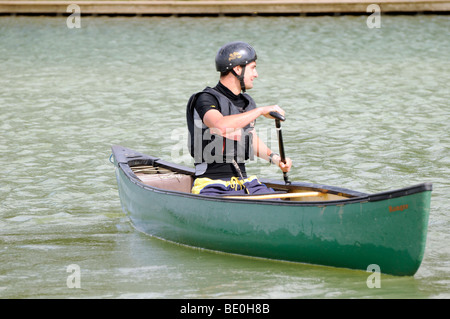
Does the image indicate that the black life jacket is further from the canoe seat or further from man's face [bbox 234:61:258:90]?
the canoe seat

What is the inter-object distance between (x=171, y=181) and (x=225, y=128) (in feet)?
3.70

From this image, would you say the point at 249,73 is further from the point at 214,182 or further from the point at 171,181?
the point at 171,181

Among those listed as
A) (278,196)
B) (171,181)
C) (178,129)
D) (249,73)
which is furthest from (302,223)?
(178,129)

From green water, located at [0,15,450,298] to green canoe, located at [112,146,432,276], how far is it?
119 millimetres

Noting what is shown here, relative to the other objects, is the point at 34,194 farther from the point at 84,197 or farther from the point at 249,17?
the point at 249,17

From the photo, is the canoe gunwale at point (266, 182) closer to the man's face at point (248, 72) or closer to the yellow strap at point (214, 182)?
the yellow strap at point (214, 182)

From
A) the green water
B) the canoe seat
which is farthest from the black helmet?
the green water

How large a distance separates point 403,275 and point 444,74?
9.00 metres

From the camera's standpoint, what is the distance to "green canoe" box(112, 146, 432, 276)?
17.4 feet

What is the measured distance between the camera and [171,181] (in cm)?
700

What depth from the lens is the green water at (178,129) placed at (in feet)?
19.1

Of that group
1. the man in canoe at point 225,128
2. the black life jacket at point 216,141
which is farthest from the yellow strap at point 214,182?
the black life jacket at point 216,141

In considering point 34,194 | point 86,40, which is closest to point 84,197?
point 34,194
